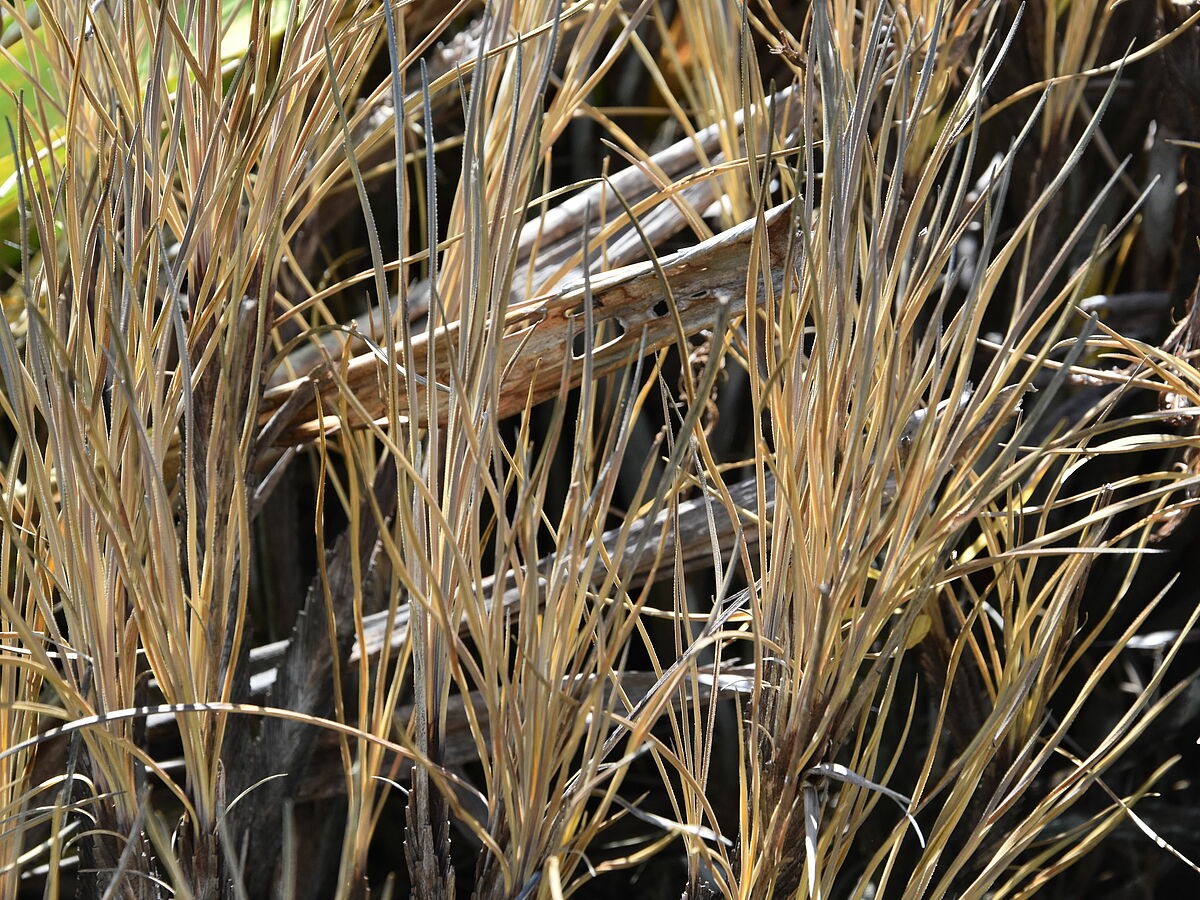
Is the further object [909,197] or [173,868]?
[909,197]

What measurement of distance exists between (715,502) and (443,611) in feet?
0.85

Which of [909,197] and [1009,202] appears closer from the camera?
[909,197]

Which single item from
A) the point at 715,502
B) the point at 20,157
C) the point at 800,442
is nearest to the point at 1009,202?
the point at 715,502

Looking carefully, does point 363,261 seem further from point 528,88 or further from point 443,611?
point 443,611

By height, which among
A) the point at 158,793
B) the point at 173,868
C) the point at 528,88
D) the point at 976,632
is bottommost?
the point at 976,632

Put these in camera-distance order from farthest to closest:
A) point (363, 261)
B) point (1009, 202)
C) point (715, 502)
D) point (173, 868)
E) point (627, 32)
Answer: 1. point (363, 261)
2. point (1009, 202)
3. point (715, 502)
4. point (627, 32)
5. point (173, 868)

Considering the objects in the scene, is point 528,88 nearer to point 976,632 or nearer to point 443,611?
point 443,611

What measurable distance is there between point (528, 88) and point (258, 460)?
0.19 metres

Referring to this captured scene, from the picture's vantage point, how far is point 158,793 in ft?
1.76

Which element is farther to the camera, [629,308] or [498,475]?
[629,308]

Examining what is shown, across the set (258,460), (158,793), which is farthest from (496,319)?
(158,793)

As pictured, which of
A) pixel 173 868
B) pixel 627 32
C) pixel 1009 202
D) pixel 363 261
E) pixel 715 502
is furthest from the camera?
pixel 363 261

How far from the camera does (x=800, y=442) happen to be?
0.97ft

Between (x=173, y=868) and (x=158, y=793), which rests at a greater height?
(x=173, y=868)
